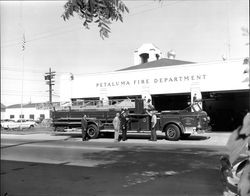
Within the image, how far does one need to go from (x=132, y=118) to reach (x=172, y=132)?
2514 millimetres

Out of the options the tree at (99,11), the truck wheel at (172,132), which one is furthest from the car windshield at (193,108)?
the tree at (99,11)

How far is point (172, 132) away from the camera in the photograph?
19578mm

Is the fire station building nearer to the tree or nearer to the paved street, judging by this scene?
the paved street

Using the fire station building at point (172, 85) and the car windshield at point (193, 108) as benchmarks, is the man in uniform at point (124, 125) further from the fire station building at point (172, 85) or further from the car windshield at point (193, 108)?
the fire station building at point (172, 85)

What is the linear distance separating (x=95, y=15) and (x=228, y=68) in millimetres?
23198

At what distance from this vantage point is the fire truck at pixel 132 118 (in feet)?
64.0

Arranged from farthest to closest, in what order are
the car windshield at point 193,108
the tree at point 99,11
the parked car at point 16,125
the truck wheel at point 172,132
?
1. the parked car at point 16,125
2. the car windshield at point 193,108
3. the truck wheel at point 172,132
4. the tree at point 99,11

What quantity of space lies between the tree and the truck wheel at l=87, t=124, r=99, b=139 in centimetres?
1857

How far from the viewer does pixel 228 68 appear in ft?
82.3

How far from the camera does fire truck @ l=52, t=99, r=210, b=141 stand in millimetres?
19516

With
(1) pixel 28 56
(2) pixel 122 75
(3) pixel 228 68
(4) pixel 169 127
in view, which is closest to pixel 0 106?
(1) pixel 28 56

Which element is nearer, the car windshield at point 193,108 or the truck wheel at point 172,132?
the truck wheel at point 172,132

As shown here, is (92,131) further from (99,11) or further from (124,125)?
(99,11)

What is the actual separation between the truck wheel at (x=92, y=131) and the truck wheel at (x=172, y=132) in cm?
414
